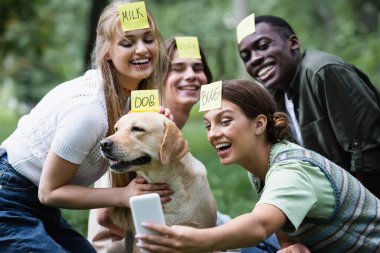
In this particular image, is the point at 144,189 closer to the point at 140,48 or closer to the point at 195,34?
the point at 140,48

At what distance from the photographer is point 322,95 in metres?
3.78

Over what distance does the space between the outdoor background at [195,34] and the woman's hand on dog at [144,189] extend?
2.25 metres

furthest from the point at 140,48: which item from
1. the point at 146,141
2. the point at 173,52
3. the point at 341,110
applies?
the point at 341,110

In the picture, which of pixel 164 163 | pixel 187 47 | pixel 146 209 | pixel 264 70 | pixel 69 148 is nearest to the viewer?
pixel 146 209

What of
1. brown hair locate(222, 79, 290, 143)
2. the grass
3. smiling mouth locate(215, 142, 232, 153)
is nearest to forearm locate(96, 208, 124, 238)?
smiling mouth locate(215, 142, 232, 153)

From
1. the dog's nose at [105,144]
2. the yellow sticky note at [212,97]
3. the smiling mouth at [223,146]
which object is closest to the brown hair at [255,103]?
the yellow sticky note at [212,97]

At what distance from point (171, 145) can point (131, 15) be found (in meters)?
0.72

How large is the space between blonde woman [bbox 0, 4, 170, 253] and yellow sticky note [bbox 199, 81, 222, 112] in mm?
501

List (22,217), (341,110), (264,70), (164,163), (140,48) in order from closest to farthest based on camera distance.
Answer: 1. (22,217)
2. (164,163)
3. (140,48)
4. (341,110)
5. (264,70)

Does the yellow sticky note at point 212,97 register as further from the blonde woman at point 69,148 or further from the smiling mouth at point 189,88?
the smiling mouth at point 189,88

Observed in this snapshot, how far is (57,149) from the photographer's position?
113 inches

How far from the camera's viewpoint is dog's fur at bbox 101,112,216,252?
3.04 m

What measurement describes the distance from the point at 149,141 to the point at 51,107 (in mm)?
523

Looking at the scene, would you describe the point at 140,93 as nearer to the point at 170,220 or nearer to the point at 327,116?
the point at 170,220
